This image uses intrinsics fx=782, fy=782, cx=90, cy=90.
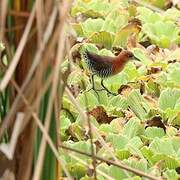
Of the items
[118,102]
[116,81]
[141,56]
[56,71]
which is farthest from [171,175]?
[56,71]

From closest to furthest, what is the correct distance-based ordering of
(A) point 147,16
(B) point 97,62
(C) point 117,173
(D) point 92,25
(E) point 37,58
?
(E) point 37,58 → (C) point 117,173 → (B) point 97,62 → (D) point 92,25 → (A) point 147,16

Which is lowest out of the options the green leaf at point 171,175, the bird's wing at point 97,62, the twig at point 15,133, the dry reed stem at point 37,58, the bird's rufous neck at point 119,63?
the green leaf at point 171,175

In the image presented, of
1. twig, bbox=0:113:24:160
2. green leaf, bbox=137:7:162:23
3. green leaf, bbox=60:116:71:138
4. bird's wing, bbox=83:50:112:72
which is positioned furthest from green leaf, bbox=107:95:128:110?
twig, bbox=0:113:24:160

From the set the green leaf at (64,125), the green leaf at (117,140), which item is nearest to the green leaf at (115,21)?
the green leaf at (64,125)

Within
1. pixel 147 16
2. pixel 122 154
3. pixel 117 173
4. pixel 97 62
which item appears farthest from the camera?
pixel 147 16

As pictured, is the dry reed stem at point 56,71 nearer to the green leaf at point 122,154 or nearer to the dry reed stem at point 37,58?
the dry reed stem at point 37,58

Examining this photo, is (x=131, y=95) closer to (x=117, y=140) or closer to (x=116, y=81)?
(x=116, y=81)

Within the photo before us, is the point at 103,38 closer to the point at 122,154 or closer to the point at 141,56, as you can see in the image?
the point at 141,56

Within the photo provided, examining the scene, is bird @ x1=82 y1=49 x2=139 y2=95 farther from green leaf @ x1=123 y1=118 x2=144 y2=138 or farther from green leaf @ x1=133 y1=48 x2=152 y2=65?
green leaf @ x1=133 y1=48 x2=152 y2=65

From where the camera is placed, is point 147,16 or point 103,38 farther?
point 147,16

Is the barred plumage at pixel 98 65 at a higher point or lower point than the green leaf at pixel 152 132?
higher

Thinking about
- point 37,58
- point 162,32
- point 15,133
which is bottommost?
point 162,32

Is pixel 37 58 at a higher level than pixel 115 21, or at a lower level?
higher
